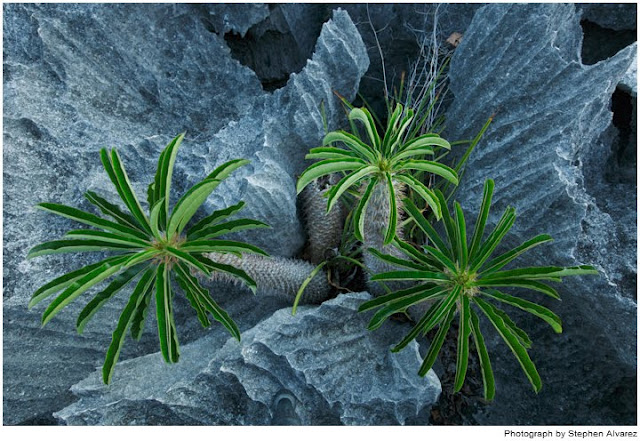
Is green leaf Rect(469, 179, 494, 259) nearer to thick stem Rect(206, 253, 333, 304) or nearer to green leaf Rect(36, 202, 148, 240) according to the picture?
thick stem Rect(206, 253, 333, 304)

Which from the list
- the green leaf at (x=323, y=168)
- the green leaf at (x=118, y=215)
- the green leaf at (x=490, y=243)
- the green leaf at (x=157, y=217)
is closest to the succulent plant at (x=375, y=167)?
the green leaf at (x=323, y=168)

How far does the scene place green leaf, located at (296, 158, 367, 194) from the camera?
98 cm

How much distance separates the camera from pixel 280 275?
1330mm

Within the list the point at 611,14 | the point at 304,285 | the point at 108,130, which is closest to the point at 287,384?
the point at 304,285

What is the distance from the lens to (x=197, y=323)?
1523mm

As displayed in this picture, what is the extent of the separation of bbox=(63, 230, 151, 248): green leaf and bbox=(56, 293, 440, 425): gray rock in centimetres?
38

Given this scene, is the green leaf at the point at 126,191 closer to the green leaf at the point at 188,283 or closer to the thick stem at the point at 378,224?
the green leaf at the point at 188,283

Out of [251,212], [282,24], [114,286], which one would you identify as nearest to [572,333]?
[251,212]

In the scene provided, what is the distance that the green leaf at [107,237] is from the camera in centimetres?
98

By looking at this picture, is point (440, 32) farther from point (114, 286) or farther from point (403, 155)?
point (114, 286)

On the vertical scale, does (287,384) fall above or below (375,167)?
below

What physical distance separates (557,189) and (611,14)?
0.75m

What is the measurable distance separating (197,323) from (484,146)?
0.94 meters

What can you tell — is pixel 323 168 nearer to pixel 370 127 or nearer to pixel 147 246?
pixel 370 127
